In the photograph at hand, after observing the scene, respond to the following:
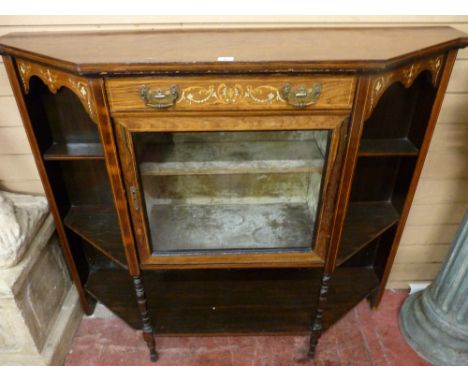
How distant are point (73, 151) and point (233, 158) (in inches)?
20.9

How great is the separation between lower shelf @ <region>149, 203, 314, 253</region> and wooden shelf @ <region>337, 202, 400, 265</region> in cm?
18

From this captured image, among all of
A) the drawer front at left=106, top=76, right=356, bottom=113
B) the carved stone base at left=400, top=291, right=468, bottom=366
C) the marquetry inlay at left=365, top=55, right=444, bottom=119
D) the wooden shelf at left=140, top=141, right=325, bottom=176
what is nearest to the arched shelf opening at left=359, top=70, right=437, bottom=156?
the marquetry inlay at left=365, top=55, right=444, bottom=119

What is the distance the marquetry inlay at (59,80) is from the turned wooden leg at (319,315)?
87 cm

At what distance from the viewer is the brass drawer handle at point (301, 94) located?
0.92 m

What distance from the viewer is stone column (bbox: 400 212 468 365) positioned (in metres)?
1.41

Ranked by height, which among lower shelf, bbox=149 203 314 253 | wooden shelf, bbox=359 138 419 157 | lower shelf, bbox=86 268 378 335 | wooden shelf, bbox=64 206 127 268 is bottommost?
lower shelf, bbox=86 268 378 335

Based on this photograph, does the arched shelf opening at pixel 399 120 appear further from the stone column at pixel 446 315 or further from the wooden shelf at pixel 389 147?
the stone column at pixel 446 315

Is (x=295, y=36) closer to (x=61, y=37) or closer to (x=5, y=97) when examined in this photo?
(x=61, y=37)

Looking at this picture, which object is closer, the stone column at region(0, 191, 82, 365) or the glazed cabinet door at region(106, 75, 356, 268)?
the glazed cabinet door at region(106, 75, 356, 268)

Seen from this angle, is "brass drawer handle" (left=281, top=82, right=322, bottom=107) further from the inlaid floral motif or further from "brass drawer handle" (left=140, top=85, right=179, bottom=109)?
"brass drawer handle" (left=140, top=85, right=179, bottom=109)

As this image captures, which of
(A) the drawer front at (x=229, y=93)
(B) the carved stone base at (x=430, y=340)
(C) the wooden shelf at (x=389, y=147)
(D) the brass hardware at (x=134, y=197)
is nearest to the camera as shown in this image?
(A) the drawer front at (x=229, y=93)

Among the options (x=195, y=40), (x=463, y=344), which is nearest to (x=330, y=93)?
(x=195, y=40)

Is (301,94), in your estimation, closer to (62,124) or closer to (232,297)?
(62,124)

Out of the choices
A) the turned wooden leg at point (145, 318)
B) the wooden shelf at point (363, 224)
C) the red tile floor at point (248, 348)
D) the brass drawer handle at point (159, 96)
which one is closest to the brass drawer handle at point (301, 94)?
the brass drawer handle at point (159, 96)
